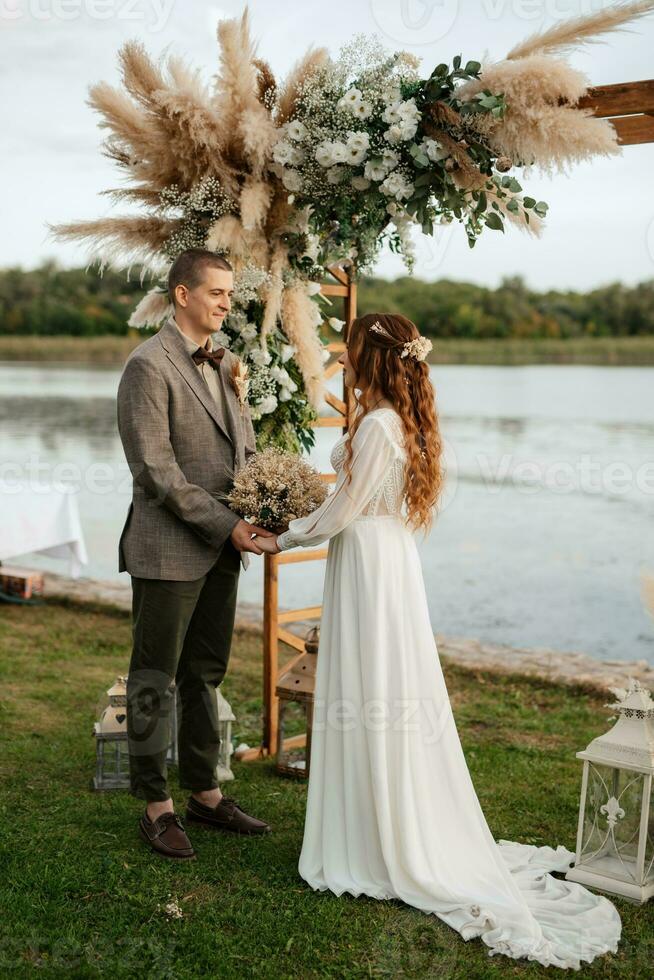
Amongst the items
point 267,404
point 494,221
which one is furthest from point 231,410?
point 494,221

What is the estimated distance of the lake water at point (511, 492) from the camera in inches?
385

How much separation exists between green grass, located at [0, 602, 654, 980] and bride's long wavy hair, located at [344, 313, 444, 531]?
1104mm

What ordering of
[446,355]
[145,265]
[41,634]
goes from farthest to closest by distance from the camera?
[446,355] < [41,634] < [145,265]

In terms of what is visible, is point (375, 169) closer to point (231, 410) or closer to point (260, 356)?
point (260, 356)

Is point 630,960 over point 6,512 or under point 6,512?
under

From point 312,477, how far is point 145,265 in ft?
5.02

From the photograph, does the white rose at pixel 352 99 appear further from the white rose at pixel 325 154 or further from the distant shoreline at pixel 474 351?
the distant shoreline at pixel 474 351

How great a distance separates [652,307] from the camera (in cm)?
2127

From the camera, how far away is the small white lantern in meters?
3.21

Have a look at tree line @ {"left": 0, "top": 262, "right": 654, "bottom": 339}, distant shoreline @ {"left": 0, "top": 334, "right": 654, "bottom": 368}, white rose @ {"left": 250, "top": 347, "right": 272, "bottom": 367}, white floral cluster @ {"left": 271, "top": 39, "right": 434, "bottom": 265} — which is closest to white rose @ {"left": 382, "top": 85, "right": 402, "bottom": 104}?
white floral cluster @ {"left": 271, "top": 39, "right": 434, "bottom": 265}

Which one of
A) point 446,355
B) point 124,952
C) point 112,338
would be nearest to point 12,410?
point 112,338

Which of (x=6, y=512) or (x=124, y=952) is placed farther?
(x=6, y=512)

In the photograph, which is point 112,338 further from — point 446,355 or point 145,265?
point 145,265

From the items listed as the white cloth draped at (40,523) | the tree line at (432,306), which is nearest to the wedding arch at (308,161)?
the white cloth draped at (40,523)
